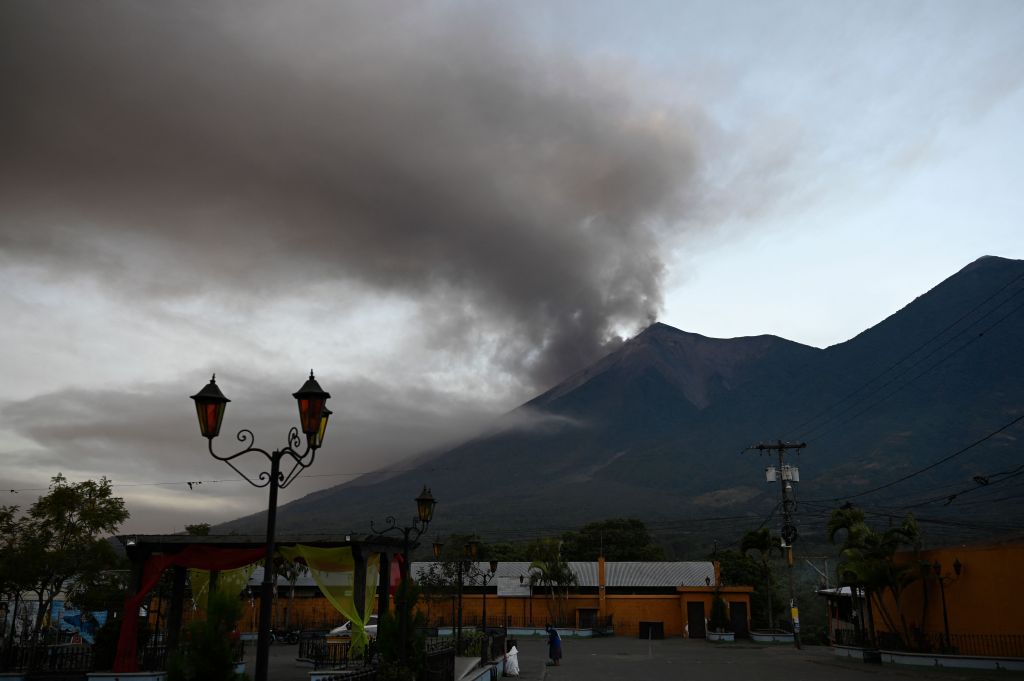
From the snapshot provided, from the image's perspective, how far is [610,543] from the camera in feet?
251

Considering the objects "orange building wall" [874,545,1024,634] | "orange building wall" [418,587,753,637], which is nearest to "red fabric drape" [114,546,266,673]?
"orange building wall" [874,545,1024,634]

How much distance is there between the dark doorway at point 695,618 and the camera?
160ft

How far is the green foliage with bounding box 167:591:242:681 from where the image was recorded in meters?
9.09

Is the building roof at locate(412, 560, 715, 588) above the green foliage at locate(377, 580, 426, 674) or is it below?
below

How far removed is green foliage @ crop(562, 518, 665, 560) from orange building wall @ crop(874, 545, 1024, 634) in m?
47.2

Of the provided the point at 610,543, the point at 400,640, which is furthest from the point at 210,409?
the point at 610,543

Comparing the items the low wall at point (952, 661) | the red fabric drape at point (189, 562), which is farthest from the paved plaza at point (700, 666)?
the red fabric drape at point (189, 562)

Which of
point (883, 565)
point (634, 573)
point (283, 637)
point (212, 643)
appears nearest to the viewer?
point (212, 643)

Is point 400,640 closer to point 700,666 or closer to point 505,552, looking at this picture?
point 700,666

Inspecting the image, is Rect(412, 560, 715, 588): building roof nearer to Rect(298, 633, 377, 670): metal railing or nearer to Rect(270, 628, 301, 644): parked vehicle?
Rect(270, 628, 301, 644): parked vehicle

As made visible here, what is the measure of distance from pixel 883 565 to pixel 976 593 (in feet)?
11.2

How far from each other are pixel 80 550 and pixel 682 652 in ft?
86.1

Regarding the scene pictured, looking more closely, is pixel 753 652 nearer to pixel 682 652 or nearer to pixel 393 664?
pixel 682 652

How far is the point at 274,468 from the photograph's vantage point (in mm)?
9828
